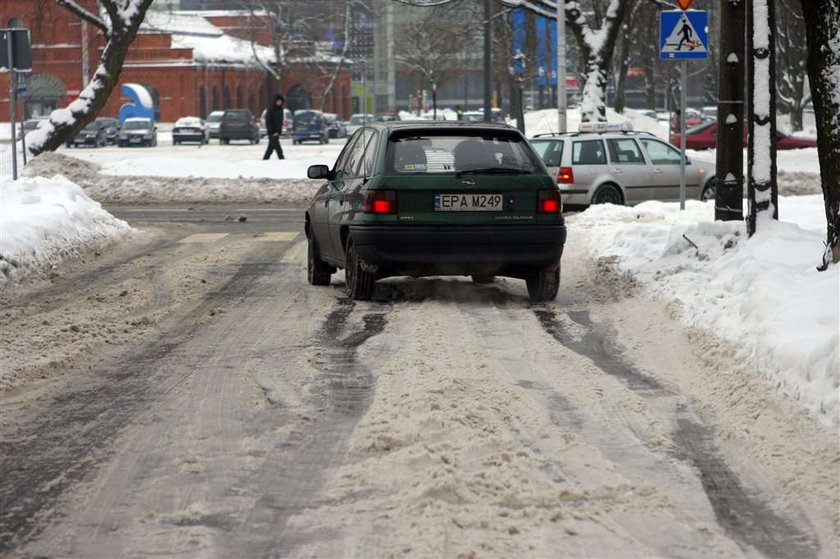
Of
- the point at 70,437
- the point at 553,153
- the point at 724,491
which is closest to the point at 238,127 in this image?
the point at 553,153

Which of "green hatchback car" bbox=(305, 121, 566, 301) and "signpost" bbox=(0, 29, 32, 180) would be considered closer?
"green hatchback car" bbox=(305, 121, 566, 301)

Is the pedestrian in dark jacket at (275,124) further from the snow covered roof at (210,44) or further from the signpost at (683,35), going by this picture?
the snow covered roof at (210,44)

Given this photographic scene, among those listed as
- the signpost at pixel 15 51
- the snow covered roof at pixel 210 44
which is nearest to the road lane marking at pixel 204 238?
the signpost at pixel 15 51

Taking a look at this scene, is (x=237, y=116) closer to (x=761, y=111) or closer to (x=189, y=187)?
(x=189, y=187)

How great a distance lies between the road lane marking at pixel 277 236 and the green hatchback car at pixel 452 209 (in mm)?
6754

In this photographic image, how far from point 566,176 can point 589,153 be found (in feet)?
1.80

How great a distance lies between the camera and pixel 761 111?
38.8ft

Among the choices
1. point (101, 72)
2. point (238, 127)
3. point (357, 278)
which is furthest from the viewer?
point (238, 127)

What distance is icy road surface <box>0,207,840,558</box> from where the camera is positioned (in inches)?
192

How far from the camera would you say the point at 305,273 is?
14008 millimetres

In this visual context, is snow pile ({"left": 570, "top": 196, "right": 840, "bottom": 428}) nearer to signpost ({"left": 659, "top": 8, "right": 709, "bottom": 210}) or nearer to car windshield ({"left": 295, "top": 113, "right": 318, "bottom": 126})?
signpost ({"left": 659, "top": 8, "right": 709, "bottom": 210})

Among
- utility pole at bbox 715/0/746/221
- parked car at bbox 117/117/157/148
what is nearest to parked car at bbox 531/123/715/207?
utility pole at bbox 715/0/746/221

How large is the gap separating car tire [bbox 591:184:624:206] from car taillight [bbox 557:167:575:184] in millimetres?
452

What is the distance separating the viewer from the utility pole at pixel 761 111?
11.6m
